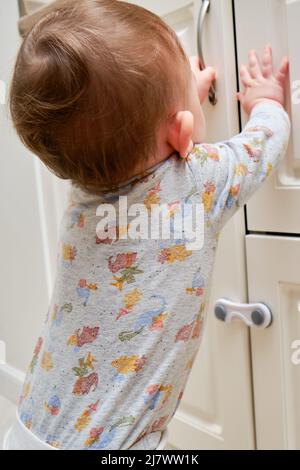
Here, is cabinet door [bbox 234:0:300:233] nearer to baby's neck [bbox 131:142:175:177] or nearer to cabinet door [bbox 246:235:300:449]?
cabinet door [bbox 246:235:300:449]

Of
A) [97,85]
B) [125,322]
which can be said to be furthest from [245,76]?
[125,322]

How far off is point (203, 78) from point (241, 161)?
0.58ft

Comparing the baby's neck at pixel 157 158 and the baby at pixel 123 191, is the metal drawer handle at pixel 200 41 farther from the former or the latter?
the baby's neck at pixel 157 158

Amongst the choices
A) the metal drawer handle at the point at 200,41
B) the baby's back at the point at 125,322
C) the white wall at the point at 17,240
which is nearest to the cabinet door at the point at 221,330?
the metal drawer handle at the point at 200,41

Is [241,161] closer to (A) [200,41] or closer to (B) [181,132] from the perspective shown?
(B) [181,132]

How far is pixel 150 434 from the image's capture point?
0.66 metres

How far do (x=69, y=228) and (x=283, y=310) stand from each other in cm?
34

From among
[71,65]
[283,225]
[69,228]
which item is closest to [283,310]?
[283,225]

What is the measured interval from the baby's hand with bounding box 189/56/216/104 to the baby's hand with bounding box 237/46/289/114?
0.05 metres

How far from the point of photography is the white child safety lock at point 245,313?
0.74 meters

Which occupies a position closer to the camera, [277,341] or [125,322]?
[125,322]

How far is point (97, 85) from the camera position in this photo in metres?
0.53

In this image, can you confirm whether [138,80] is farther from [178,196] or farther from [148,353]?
[148,353]
